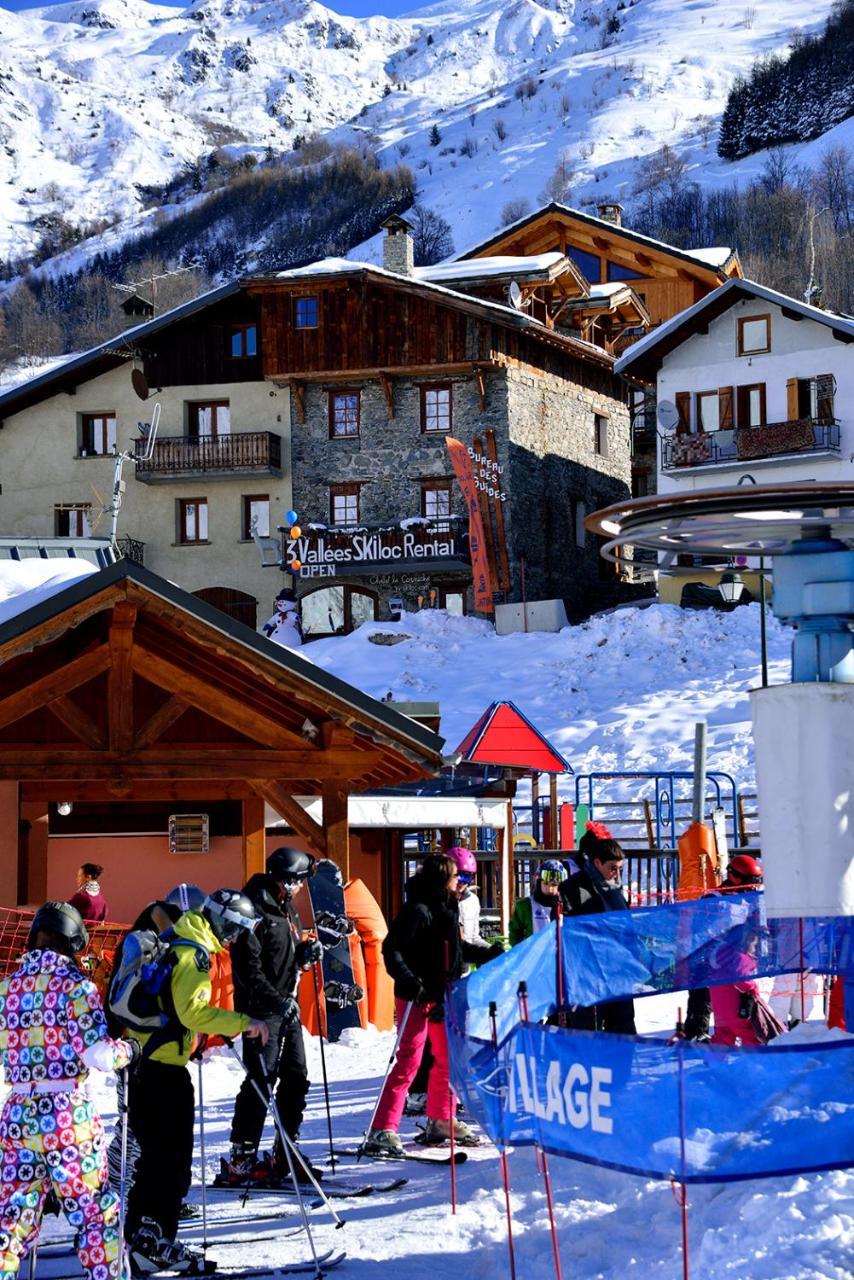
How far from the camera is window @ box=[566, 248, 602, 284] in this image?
5447cm

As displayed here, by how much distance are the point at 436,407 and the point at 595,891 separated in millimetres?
37134

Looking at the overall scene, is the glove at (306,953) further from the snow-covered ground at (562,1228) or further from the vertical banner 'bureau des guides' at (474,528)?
the vertical banner 'bureau des guides' at (474,528)

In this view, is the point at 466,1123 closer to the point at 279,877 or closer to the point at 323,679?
the point at 279,877

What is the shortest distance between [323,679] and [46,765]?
2.07 meters

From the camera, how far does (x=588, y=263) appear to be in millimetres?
54594

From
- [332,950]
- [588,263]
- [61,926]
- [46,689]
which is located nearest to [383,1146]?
[61,926]

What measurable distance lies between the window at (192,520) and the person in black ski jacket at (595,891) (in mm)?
38591

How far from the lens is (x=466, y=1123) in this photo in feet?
34.2

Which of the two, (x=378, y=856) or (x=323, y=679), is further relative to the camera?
(x=378, y=856)

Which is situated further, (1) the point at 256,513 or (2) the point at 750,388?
(1) the point at 256,513

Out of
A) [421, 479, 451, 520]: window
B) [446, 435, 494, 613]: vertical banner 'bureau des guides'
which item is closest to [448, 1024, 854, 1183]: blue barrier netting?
[446, 435, 494, 613]: vertical banner 'bureau des guides'

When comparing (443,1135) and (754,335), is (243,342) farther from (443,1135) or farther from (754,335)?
(443,1135)

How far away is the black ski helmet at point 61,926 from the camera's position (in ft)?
21.7

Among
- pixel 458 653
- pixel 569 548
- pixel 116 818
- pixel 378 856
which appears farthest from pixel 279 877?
pixel 569 548
